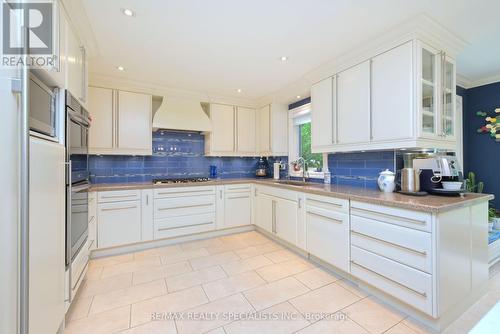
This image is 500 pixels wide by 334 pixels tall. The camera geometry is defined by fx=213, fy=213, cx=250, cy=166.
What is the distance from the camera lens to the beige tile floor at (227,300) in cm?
151

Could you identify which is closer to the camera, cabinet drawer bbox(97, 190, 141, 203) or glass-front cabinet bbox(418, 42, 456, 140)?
glass-front cabinet bbox(418, 42, 456, 140)

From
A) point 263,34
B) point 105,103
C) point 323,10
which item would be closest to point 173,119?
point 105,103

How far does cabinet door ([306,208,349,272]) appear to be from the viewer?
204 centimetres

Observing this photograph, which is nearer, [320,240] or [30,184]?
[30,184]

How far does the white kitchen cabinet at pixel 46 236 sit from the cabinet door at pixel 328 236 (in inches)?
85.2

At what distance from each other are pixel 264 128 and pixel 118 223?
271cm

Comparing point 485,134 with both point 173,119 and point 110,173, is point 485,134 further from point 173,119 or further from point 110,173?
Result: point 110,173

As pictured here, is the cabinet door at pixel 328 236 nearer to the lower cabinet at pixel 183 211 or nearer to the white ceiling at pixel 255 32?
the lower cabinet at pixel 183 211

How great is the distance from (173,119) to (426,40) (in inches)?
121

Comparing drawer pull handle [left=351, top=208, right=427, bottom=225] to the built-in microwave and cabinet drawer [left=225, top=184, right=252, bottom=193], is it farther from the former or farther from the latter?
the built-in microwave

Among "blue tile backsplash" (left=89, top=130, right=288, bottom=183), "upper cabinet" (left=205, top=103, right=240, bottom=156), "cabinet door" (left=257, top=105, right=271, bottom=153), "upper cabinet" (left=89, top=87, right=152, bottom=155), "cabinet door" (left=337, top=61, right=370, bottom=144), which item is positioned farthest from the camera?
"cabinet door" (left=257, top=105, right=271, bottom=153)

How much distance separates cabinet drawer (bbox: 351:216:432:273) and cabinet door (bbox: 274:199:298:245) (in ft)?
2.80

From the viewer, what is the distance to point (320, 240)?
2.32 m

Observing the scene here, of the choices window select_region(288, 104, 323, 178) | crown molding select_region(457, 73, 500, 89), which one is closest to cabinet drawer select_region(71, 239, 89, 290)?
window select_region(288, 104, 323, 178)
